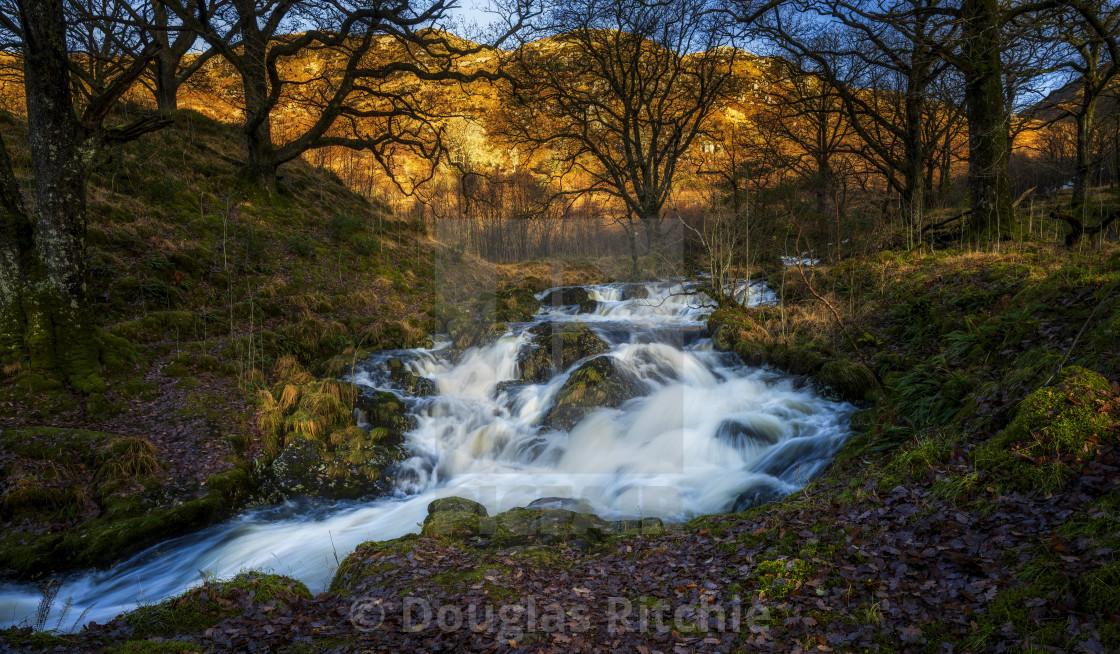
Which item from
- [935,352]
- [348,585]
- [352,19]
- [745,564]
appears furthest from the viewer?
[352,19]

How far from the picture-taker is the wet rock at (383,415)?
879 cm

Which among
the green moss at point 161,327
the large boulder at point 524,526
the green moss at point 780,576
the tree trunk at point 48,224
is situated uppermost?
the tree trunk at point 48,224

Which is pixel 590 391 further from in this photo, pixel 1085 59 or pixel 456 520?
pixel 1085 59

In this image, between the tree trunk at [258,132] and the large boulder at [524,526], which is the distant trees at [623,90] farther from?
the large boulder at [524,526]

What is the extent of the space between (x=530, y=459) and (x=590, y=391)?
178 cm

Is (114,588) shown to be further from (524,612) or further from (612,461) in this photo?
(612,461)

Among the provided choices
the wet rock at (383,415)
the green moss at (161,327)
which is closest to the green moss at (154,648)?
the wet rock at (383,415)

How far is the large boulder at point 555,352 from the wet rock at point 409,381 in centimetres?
195

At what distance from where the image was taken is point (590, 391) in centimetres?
970

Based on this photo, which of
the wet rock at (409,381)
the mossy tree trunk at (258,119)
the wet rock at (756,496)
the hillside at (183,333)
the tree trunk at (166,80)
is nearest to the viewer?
the hillside at (183,333)

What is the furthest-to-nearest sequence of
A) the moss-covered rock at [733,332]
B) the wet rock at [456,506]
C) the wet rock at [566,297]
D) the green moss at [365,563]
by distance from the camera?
the wet rock at [566,297] → the moss-covered rock at [733,332] → the wet rock at [456,506] → the green moss at [365,563]

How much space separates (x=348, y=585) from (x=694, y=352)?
846 centimetres

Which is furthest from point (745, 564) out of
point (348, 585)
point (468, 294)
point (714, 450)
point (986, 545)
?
point (468, 294)

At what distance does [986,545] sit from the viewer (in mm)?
3268
